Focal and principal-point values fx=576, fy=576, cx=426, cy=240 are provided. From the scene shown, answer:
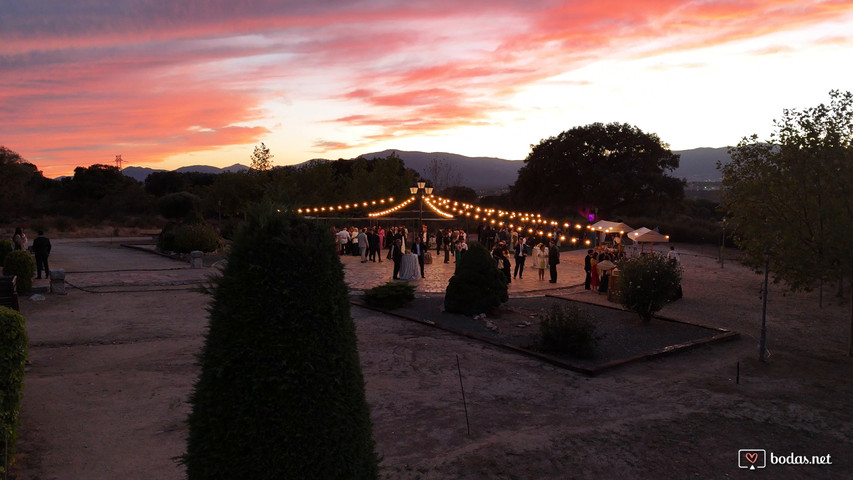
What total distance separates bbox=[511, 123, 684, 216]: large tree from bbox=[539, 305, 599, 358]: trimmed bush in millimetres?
41671

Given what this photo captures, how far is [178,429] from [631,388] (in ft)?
21.1

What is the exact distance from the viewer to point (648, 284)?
42.1 ft

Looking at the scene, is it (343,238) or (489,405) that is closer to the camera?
(489,405)

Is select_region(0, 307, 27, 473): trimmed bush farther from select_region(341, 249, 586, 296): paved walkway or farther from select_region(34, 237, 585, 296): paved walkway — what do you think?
select_region(341, 249, 586, 296): paved walkway

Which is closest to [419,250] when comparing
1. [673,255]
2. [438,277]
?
[438,277]

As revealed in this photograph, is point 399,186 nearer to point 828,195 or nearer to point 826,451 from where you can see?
point 828,195

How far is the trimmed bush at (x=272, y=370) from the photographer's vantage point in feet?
11.7

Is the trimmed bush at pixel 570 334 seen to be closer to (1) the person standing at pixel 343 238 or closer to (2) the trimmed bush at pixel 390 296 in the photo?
(2) the trimmed bush at pixel 390 296

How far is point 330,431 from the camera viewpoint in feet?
12.0

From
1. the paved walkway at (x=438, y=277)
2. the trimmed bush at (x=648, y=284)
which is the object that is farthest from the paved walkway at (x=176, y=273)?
the trimmed bush at (x=648, y=284)

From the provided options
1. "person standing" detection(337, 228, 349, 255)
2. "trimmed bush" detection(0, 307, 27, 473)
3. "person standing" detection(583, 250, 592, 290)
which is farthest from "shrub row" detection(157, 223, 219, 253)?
"trimmed bush" detection(0, 307, 27, 473)

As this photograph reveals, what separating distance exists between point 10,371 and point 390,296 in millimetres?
9305

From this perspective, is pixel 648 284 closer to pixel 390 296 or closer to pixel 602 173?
pixel 390 296

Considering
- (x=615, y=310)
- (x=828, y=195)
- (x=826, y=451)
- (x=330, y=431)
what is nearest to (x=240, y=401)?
(x=330, y=431)
